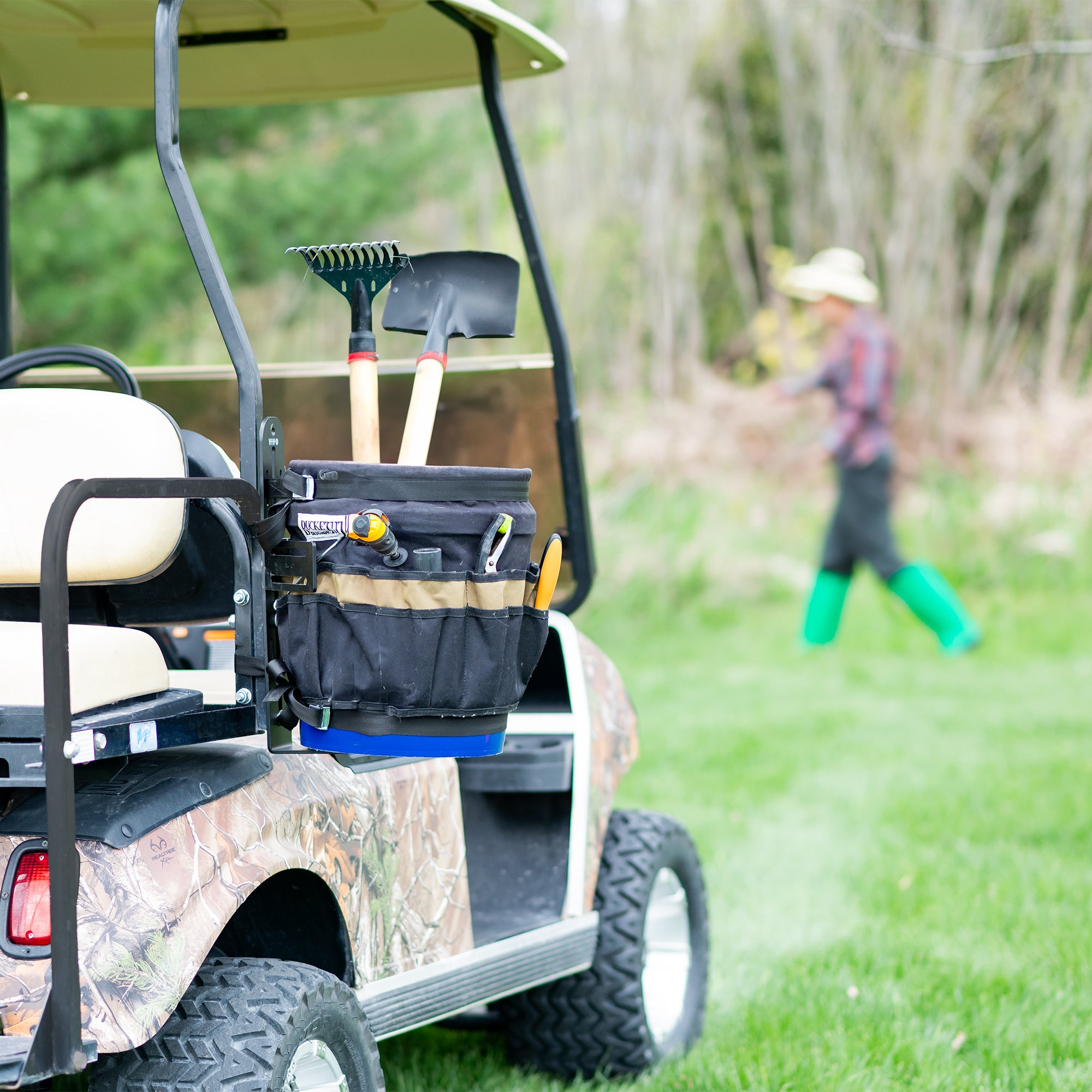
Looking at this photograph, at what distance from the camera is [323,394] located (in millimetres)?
3258

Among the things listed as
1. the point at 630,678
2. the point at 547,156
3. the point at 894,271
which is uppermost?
the point at 547,156

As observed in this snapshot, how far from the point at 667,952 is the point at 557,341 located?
1356 millimetres

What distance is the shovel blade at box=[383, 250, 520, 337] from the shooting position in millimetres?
2336

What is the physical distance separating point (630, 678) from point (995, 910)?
372cm

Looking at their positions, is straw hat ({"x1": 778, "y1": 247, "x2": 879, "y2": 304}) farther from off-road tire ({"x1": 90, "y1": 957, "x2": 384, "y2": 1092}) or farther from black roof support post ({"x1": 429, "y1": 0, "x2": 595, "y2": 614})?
off-road tire ({"x1": 90, "y1": 957, "x2": 384, "y2": 1092})

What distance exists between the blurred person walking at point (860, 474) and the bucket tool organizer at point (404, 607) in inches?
223

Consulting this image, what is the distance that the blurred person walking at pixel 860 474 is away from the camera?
7.53 meters

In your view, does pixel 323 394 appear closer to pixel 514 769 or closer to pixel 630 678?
pixel 514 769


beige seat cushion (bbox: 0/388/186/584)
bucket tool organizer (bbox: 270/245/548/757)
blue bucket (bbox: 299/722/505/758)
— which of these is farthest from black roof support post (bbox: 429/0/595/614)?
beige seat cushion (bbox: 0/388/186/584)

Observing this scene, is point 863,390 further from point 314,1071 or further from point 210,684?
point 314,1071

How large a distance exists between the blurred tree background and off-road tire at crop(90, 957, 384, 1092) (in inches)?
241

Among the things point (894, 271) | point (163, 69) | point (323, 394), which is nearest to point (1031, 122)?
point (894, 271)

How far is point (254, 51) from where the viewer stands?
3.28 meters

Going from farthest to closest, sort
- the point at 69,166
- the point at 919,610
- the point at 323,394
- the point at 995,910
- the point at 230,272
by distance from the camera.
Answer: the point at 230,272
the point at 69,166
the point at 919,610
the point at 995,910
the point at 323,394
